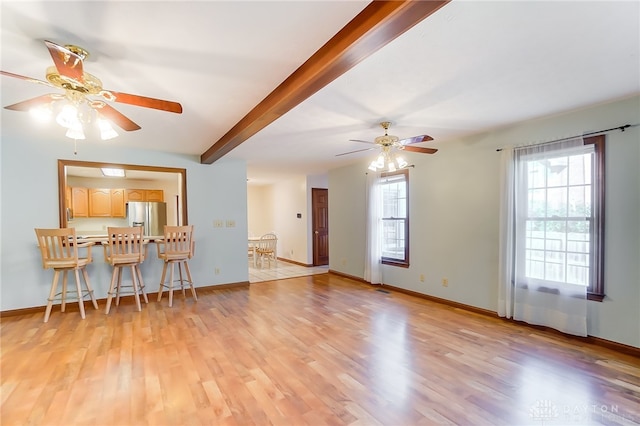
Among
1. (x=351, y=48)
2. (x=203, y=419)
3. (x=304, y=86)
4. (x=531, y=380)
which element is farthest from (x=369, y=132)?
(x=203, y=419)

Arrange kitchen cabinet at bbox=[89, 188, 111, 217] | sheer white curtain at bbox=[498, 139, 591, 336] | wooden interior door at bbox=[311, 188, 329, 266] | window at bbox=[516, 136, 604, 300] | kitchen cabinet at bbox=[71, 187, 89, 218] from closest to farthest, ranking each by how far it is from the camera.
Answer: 1. window at bbox=[516, 136, 604, 300]
2. sheer white curtain at bbox=[498, 139, 591, 336]
3. kitchen cabinet at bbox=[71, 187, 89, 218]
4. kitchen cabinet at bbox=[89, 188, 111, 217]
5. wooden interior door at bbox=[311, 188, 329, 266]

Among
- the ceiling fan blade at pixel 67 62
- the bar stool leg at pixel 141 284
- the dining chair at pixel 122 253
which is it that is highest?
the ceiling fan blade at pixel 67 62

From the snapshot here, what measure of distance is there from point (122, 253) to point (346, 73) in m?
3.78

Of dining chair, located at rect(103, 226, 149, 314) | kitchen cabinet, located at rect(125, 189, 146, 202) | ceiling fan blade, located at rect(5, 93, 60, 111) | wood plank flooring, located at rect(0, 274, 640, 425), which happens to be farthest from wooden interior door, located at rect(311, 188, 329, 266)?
ceiling fan blade, located at rect(5, 93, 60, 111)

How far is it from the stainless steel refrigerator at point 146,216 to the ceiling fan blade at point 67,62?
583 cm

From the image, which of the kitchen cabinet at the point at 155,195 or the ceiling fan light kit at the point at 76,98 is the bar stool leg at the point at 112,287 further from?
the kitchen cabinet at the point at 155,195

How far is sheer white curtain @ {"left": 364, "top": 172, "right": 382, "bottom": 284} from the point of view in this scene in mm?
5191

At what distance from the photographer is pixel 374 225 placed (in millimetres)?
5207

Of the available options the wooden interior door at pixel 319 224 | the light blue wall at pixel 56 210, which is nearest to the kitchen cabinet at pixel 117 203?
the light blue wall at pixel 56 210

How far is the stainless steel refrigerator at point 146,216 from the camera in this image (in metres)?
6.83

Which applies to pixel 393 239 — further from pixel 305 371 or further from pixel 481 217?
pixel 305 371

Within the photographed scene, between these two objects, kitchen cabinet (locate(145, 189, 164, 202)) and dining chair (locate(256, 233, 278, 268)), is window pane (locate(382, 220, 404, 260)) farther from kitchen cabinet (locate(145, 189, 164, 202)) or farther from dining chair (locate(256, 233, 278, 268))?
kitchen cabinet (locate(145, 189, 164, 202))

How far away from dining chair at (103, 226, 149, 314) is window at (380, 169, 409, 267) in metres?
3.87

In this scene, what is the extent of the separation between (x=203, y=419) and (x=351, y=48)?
238 cm
